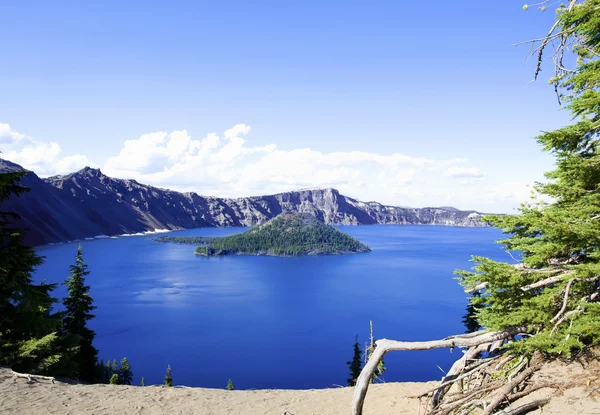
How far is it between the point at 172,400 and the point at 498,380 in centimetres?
1011

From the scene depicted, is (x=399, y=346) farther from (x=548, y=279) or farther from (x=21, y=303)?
(x=21, y=303)

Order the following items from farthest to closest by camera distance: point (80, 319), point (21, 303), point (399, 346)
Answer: point (80, 319) < point (21, 303) < point (399, 346)

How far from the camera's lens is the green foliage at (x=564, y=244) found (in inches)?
264

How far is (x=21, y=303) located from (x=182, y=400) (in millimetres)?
8886

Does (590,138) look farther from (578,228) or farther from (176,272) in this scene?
(176,272)

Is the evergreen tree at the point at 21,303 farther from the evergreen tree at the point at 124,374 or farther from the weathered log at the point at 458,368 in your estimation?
the evergreen tree at the point at 124,374

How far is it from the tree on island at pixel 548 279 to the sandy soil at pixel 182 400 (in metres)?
4.49

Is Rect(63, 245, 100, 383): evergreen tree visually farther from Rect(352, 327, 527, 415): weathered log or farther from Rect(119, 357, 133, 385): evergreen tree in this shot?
Rect(352, 327, 527, 415): weathered log

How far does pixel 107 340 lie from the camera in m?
68.9

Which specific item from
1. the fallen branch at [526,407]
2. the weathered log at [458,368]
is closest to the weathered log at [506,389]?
the fallen branch at [526,407]

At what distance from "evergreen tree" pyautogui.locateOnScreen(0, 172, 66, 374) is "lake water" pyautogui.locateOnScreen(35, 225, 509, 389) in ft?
67.7

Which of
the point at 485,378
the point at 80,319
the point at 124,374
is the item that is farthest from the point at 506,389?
the point at 124,374

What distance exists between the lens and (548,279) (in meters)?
7.11

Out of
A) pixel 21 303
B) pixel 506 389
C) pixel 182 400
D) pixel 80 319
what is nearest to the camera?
pixel 506 389
